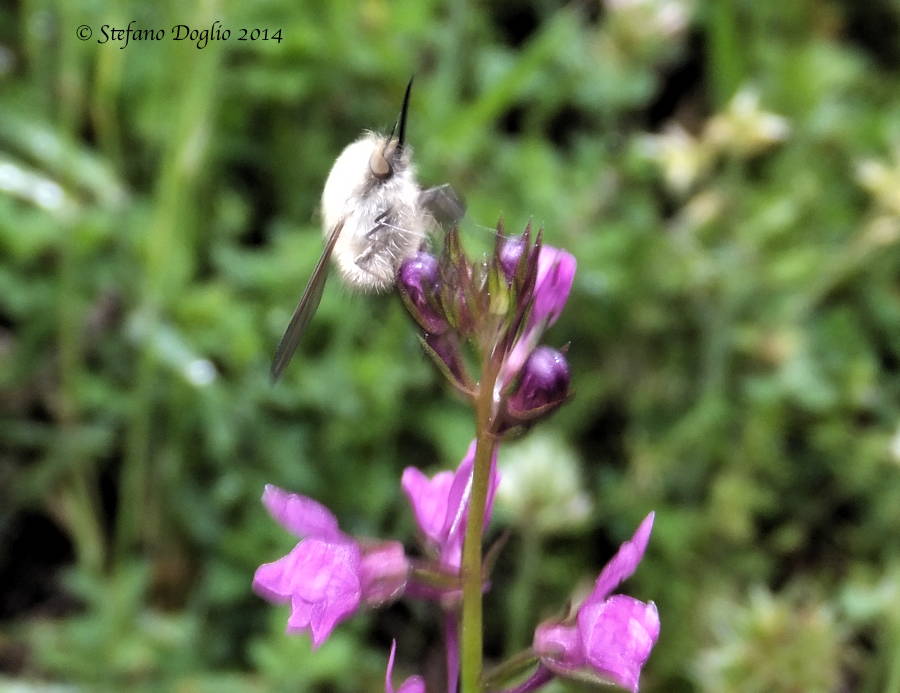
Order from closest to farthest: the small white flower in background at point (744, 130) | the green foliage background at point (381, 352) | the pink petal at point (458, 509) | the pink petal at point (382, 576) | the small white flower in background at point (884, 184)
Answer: the pink petal at point (382, 576) → the pink petal at point (458, 509) → the green foliage background at point (381, 352) → the small white flower in background at point (884, 184) → the small white flower in background at point (744, 130)

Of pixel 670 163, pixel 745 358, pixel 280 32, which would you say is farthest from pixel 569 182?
pixel 280 32

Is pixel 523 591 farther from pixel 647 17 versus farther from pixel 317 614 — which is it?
pixel 647 17

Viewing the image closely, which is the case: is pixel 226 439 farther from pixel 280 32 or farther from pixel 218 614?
pixel 280 32

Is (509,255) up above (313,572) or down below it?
above

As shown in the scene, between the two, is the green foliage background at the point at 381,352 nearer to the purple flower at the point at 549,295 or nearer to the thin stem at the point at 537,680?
the thin stem at the point at 537,680

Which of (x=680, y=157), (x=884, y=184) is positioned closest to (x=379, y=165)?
(x=680, y=157)

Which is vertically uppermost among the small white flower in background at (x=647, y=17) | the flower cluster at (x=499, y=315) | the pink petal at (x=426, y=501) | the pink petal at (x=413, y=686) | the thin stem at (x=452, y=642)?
the small white flower in background at (x=647, y=17)
